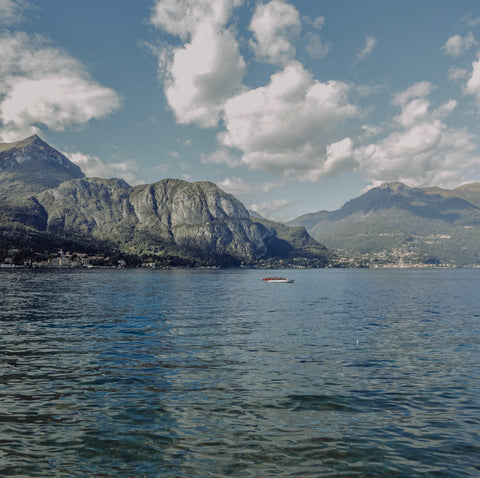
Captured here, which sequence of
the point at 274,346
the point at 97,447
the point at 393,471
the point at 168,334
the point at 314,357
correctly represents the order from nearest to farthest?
the point at 393,471, the point at 97,447, the point at 314,357, the point at 274,346, the point at 168,334

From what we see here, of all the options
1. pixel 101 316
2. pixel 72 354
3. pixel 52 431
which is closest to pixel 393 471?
pixel 52 431

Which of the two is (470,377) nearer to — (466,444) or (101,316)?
(466,444)

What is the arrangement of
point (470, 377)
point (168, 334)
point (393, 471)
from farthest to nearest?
point (168, 334) < point (470, 377) < point (393, 471)

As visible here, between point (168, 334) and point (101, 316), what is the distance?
65.0 ft

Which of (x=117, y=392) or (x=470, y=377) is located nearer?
(x=117, y=392)

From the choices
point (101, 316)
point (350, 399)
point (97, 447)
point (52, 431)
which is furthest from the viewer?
point (101, 316)

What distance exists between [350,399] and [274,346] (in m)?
15.3

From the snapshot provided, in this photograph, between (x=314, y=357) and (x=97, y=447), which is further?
(x=314, y=357)

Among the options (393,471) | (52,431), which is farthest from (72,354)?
(393,471)

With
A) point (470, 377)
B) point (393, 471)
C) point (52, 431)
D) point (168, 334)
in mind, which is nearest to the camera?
point (393, 471)

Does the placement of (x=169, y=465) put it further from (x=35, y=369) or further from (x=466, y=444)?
(x=35, y=369)

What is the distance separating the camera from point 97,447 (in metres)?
15.2

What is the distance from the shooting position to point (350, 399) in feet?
71.1

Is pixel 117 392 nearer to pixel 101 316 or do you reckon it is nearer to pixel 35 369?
pixel 35 369
